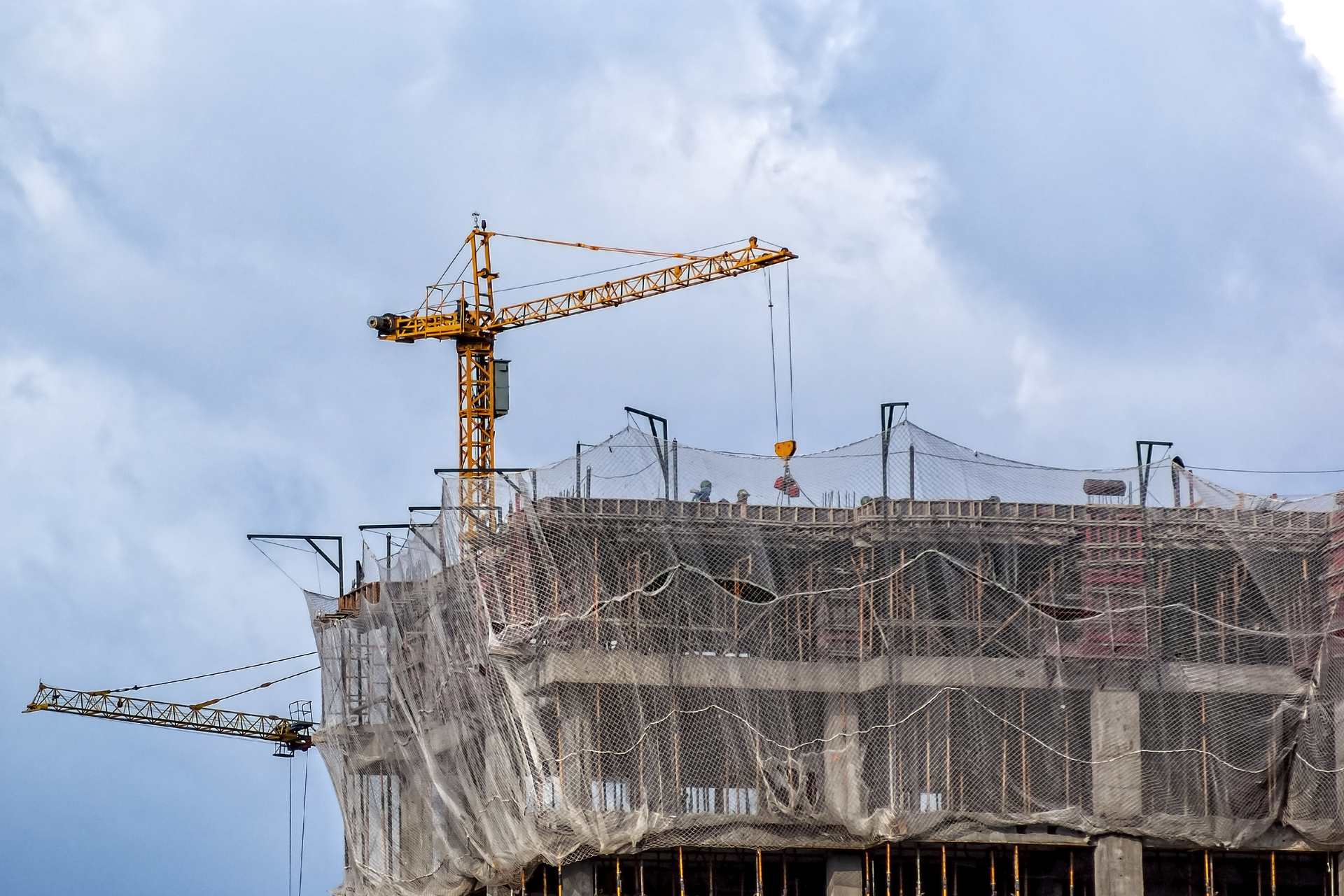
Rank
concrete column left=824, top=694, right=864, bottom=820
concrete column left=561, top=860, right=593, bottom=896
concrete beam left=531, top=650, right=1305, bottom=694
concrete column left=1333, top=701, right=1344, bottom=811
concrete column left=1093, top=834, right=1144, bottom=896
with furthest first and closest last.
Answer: concrete column left=561, top=860, right=593, bottom=896 < concrete column left=1093, top=834, right=1144, bottom=896 < concrete column left=1333, top=701, right=1344, bottom=811 < concrete column left=824, top=694, right=864, bottom=820 < concrete beam left=531, top=650, right=1305, bottom=694

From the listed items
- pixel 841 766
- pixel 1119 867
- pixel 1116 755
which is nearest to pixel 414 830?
pixel 841 766

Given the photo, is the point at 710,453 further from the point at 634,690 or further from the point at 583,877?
the point at 583,877

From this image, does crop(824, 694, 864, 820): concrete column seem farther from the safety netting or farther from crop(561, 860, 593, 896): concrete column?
crop(561, 860, 593, 896): concrete column

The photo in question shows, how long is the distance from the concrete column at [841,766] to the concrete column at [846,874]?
5.72 meters

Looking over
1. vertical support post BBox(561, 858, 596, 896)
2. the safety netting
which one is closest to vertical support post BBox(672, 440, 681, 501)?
the safety netting

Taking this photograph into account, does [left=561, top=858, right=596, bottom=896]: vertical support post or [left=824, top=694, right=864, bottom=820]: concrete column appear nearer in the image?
[left=824, top=694, right=864, bottom=820]: concrete column

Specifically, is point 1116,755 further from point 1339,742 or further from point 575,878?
point 575,878

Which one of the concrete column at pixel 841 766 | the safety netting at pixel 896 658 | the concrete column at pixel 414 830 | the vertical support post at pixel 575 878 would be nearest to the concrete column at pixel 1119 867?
the safety netting at pixel 896 658

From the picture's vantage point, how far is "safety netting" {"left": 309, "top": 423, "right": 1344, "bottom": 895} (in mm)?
64500

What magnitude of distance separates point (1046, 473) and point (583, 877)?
60.3 feet

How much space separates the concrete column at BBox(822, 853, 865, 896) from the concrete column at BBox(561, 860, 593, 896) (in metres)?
7.46

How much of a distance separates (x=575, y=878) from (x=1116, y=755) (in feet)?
54.1

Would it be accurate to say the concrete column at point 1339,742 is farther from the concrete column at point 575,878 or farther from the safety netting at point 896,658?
the concrete column at point 575,878

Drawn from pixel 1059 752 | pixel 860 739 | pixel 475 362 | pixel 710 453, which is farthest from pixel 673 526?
pixel 475 362
